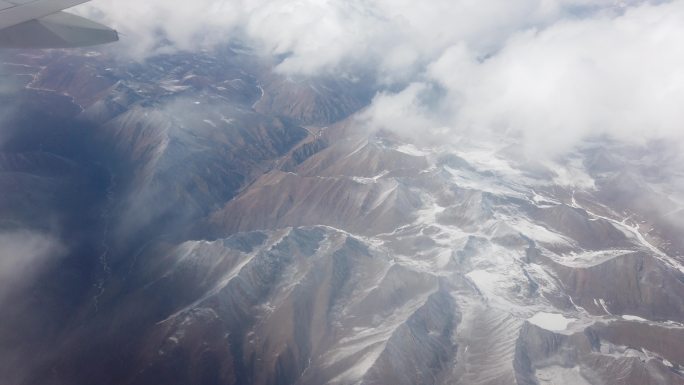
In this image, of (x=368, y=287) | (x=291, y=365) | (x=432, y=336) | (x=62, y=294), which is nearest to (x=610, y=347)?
(x=432, y=336)

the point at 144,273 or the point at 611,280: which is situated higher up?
the point at 611,280

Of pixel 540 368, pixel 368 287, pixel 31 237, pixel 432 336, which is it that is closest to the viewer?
pixel 540 368

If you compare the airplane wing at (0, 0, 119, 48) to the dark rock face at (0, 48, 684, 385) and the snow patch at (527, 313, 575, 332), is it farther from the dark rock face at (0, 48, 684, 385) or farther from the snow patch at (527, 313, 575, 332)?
the snow patch at (527, 313, 575, 332)

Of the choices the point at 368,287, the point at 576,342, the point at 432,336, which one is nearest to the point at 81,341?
the point at 368,287

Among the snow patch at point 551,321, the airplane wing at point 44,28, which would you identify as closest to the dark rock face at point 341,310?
the snow patch at point 551,321

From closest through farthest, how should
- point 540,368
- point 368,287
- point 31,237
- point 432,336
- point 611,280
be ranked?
point 540,368 → point 432,336 → point 368,287 → point 611,280 → point 31,237

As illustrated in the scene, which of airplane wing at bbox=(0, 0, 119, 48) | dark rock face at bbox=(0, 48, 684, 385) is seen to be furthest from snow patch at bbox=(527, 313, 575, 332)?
airplane wing at bbox=(0, 0, 119, 48)

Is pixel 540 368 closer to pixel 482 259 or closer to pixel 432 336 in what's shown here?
pixel 432 336

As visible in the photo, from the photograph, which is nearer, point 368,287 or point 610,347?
point 610,347

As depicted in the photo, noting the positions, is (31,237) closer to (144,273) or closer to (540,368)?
(144,273)

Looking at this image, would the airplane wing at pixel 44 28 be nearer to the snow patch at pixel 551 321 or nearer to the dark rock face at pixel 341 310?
the dark rock face at pixel 341 310
